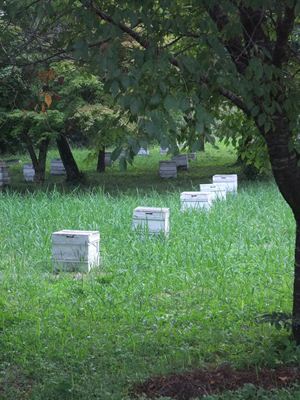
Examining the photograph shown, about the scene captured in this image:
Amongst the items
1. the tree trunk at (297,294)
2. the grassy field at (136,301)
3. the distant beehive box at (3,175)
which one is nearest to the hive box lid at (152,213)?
the grassy field at (136,301)

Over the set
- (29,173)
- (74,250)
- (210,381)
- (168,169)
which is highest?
(168,169)

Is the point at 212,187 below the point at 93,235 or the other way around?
the other way around

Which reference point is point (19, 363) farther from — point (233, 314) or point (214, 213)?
point (214, 213)

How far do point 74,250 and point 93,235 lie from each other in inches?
11.4

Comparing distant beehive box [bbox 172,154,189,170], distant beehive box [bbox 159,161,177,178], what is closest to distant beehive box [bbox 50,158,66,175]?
distant beehive box [bbox 159,161,177,178]

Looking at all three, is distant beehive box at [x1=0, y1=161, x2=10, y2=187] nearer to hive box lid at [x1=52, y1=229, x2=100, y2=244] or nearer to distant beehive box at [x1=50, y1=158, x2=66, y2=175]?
distant beehive box at [x1=50, y1=158, x2=66, y2=175]

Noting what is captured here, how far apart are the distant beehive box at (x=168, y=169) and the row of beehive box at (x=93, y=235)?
7.19m

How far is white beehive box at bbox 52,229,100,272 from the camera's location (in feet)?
25.9

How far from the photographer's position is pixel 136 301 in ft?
20.9

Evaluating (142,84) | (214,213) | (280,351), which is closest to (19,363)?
(280,351)

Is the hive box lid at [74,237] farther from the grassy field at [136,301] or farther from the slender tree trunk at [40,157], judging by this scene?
the slender tree trunk at [40,157]

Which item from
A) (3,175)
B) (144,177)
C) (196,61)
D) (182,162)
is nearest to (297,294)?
(196,61)

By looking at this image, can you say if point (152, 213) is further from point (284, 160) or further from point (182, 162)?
point (182, 162)

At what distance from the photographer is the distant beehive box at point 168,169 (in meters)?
19.8
